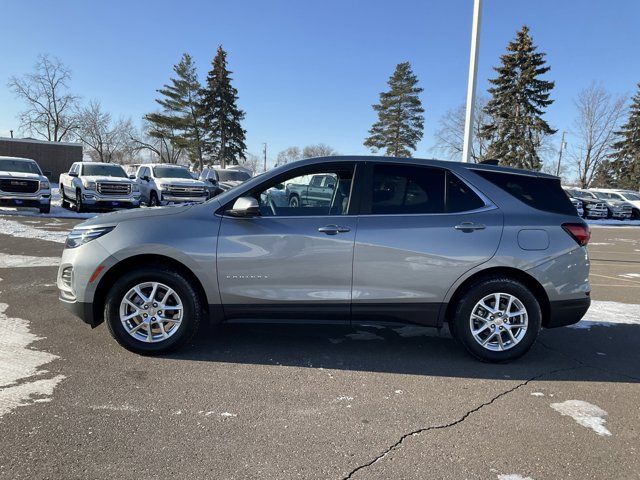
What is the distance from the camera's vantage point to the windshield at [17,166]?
15897 millimetres

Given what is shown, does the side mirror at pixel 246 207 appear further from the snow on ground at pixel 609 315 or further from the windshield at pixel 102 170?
the windshield at pixel 102 170

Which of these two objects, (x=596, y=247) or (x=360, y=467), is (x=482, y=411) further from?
(x=596, y=247)

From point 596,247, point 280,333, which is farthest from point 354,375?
point 596,247

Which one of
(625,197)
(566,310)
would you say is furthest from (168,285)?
(625,197)

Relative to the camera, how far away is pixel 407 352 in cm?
442

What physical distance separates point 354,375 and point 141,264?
2.11 m

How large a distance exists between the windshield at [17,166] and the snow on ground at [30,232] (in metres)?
3.78

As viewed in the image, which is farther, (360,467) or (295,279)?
(295,279)

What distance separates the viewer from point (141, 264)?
4.05 meters

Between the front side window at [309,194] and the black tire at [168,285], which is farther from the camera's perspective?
the front side window at [309,194]

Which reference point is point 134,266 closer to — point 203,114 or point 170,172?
point 170,172

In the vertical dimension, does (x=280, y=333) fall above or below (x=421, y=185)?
below

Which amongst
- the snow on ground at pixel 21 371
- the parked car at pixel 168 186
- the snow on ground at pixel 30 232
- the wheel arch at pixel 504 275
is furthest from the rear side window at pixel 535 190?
the parked car at pixel 168 186

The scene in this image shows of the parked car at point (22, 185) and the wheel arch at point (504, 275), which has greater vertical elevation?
the parked car at point (22, 185)
